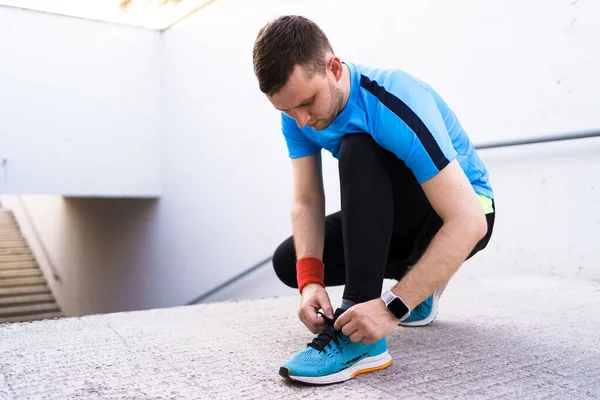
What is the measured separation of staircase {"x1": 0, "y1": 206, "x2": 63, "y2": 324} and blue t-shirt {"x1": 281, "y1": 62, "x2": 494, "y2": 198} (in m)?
5.15

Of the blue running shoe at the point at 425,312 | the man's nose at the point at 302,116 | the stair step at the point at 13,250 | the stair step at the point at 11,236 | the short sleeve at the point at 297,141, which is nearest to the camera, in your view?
the man's nose at the point at 302,116

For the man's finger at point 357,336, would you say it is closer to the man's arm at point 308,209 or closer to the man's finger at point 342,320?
the man's finger at point 342,320

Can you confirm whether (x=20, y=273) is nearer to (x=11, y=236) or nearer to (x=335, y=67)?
(x=11, y=236)

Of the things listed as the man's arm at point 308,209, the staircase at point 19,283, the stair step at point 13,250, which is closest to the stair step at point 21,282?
the staircase at point 19,283

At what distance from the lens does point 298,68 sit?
1.02 metres

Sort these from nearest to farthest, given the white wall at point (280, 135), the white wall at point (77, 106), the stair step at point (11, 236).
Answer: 1. the white wall at point (280, 135)
2. the white wall at point (77, 106)
3. the stair step at point (11, 236)

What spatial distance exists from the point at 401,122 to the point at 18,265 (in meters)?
6.71

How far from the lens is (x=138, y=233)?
500 centimetres

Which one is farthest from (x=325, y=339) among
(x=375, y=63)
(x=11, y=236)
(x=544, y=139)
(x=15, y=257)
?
(x=11, y=236)

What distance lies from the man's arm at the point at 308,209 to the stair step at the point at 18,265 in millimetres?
6017

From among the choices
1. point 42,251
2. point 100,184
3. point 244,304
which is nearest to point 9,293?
point 42,251

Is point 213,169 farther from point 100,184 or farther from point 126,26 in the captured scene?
point 126,26

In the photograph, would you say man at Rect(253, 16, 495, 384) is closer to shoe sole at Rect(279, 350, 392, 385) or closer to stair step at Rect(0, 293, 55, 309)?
shoe sole at Rect(279, 350, 392, 385)

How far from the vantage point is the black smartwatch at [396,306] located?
100 centimetres
